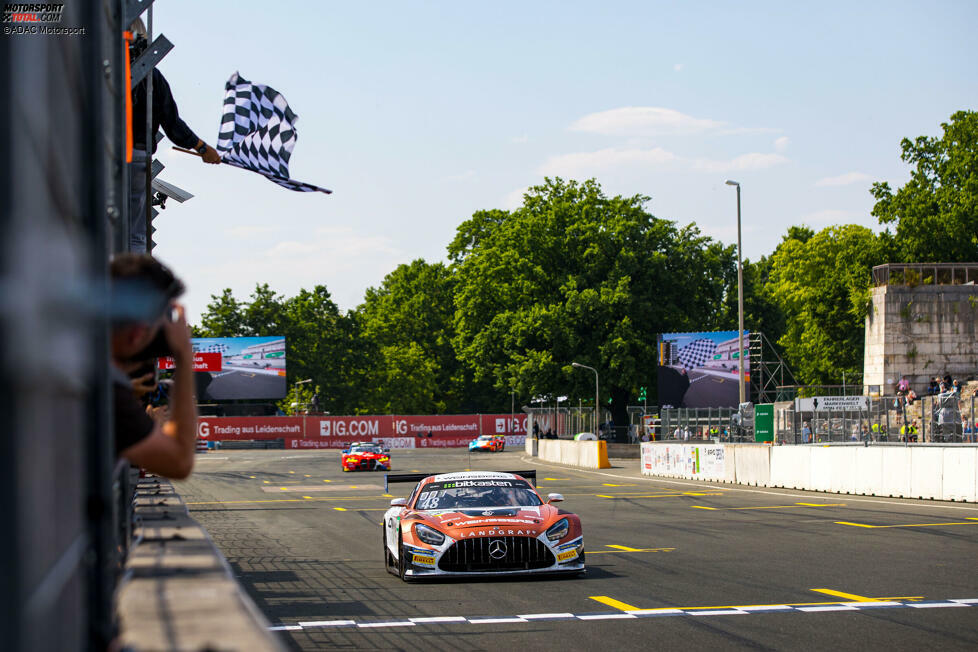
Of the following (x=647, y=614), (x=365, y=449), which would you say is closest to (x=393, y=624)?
(x=647, y=614)

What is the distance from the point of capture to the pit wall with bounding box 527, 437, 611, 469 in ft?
161

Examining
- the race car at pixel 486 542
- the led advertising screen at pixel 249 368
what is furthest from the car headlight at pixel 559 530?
the led advertising screen at pixel 249 368

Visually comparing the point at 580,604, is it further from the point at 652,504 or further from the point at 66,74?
the point at 652,504

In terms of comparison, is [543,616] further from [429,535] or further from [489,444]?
[489,444]

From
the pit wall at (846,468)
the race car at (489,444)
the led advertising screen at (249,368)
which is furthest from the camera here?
the race car at (489,444)

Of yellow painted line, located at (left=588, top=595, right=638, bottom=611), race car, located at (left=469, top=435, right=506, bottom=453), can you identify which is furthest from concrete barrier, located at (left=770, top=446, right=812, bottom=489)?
race car, located at (left=469, top=435, right=506, bottom=453)

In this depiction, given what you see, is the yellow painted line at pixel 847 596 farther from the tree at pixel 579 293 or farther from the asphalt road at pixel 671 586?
the tree at pixel 579 293

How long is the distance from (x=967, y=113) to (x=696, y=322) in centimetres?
1891

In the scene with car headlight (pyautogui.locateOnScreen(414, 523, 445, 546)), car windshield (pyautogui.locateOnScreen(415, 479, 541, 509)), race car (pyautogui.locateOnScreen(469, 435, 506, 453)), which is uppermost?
car windshield (pyautogui.locateOnScreen(415, 479, 541, 509))

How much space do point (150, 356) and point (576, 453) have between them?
5034 centimetres

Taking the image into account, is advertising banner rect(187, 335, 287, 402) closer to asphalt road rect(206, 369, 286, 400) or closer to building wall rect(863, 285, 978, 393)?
asphalt road rect(206, 369, 286, 400)

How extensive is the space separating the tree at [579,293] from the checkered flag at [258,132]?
169 ft

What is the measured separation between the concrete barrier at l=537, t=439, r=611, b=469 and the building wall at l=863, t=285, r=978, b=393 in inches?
453

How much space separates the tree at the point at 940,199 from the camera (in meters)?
61.6
